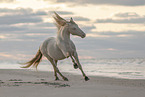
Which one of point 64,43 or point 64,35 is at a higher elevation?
point 64,35

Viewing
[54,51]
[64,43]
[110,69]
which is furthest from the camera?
[110,69]

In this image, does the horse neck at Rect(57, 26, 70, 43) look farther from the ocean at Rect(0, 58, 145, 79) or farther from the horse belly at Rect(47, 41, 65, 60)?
the ocean at Rect(0, 58, 145, 79)

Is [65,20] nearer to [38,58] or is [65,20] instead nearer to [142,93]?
[38,58]

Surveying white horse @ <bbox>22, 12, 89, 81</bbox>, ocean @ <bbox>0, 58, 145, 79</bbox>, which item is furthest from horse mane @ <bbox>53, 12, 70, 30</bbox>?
ocean @ <bbox>0, 58, 145, 79</bbox>

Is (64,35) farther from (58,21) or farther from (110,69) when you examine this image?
(110,69)

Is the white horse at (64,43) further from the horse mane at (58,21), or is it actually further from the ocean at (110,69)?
the ocean at (110,69)

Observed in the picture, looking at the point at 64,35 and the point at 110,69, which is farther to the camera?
the point at 110,69

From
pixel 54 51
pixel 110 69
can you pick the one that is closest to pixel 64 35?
pixel 54 51

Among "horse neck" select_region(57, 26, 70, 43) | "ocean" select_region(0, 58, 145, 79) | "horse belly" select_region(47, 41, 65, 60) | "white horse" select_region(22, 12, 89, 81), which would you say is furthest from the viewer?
"ocean" select_region(0, 58, 145, 79)

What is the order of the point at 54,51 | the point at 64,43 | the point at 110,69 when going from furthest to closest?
the point at 110,69, the point at 54,51, the point at 64,43

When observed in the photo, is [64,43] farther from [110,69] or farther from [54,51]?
[110,69]

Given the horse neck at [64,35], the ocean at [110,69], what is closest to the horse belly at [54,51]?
the horse neck at [64,35]

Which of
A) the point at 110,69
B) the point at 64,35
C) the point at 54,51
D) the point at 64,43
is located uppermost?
the point at 64,35

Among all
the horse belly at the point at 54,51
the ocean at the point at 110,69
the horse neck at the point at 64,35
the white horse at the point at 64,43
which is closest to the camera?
the white horse at the point at 64,43
